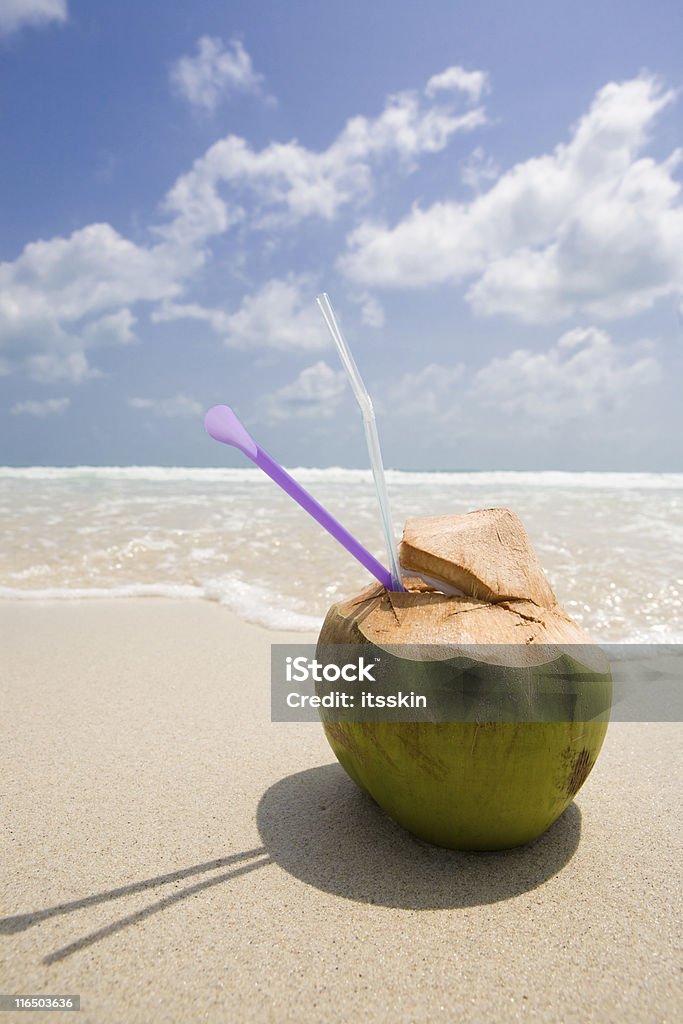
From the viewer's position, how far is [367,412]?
1416mm

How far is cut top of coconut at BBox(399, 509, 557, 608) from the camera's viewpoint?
1563mm

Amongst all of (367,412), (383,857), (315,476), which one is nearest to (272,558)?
(383,857)

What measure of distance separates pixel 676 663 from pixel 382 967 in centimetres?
272

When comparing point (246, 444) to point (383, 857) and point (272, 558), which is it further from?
point (272, 558)

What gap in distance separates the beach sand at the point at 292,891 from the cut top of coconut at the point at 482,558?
2.16 ft

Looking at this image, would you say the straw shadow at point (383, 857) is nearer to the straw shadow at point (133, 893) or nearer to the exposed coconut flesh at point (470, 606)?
the straw shadow at point (133, 893)

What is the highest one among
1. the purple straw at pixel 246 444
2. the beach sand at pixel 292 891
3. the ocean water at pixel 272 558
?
the purple straw at pixel 246 444

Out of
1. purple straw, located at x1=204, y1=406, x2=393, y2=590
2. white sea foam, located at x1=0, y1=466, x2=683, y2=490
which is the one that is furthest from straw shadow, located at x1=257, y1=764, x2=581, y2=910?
white sea foam, located at x1=0, y1=466, x2=683, y2=490

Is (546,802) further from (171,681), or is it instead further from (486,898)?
(171,681)

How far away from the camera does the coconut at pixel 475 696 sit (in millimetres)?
1408

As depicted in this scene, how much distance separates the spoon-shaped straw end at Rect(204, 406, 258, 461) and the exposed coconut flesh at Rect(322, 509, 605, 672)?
51cm

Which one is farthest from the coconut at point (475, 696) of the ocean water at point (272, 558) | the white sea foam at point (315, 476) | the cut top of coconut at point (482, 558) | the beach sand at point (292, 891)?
the white sea foam at point (315, 476)

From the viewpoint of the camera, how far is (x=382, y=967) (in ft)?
4.14

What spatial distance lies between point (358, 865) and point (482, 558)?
0.80m
